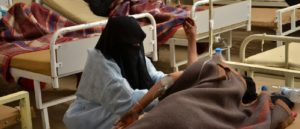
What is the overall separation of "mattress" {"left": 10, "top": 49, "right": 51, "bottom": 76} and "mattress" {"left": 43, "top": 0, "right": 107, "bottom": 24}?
1219 millimetres

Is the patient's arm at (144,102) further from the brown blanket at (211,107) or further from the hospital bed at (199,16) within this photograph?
the hospital bed at (199,16)

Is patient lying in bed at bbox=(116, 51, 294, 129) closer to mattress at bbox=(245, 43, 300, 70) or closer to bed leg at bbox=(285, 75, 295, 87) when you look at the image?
bed leg at bbox=(285, 75, 295, 87)

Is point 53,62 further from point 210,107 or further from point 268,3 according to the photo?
point 268,3

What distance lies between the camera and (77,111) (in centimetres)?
246

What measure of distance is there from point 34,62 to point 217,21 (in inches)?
68.9

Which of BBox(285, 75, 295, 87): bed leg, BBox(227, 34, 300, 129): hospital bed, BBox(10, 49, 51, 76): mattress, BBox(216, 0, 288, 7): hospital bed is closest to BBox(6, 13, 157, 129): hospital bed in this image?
BBox(10, 49, 51, 76): mattress

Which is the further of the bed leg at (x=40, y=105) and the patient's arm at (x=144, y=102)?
the bed leg at (x=40, y=105)

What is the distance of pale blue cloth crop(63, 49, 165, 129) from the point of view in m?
2.29

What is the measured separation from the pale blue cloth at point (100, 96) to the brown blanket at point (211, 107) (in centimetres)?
49

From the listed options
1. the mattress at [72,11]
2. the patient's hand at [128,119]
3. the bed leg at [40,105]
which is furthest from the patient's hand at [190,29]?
the mattress at [72,11]

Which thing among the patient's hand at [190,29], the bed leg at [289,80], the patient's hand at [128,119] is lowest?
the bed leg at [289,80]

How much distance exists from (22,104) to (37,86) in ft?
3.61

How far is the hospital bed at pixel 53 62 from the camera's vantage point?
319cm

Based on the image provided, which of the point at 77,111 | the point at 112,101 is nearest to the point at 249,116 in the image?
the point at 112,101
